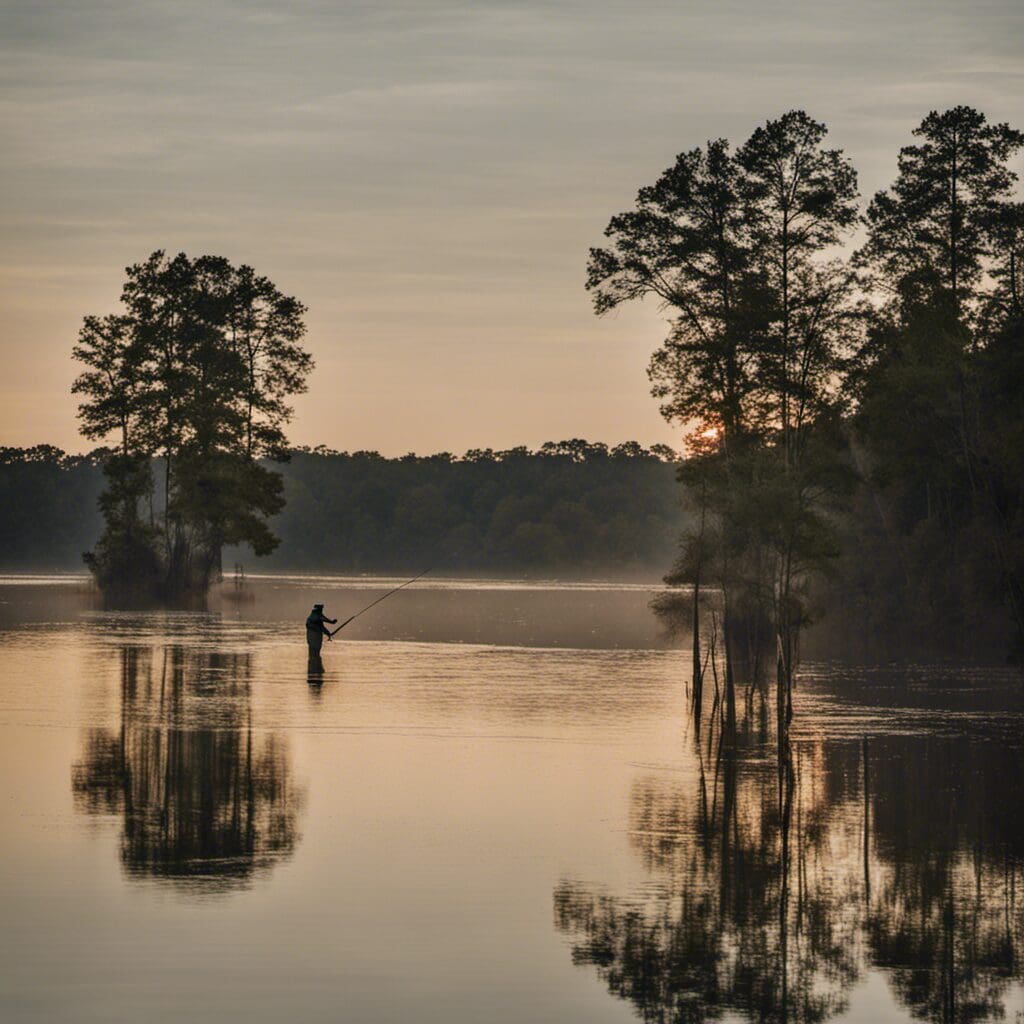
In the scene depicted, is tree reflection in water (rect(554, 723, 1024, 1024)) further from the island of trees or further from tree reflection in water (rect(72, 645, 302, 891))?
the island of trees

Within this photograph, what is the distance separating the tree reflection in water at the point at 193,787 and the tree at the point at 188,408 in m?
61.3

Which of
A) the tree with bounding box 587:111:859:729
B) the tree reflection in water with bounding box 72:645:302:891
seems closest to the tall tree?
the tree with bounding box 587:111:859:729

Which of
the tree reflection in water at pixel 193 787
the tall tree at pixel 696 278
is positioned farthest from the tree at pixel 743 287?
the tree reflection in water at pixel 193 787

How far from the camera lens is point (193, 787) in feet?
107

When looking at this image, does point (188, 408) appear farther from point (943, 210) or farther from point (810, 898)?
point (810, 898)

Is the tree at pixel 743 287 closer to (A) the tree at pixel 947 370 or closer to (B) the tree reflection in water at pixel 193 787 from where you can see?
(A) the tree at pixel 947 370

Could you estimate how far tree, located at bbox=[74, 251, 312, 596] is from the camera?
111250 mm

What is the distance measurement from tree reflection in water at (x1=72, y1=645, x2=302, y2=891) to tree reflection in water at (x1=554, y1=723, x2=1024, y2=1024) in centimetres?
534

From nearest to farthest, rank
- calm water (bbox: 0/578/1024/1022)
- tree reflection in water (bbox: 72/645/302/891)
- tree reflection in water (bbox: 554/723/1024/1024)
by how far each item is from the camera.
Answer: calm water (bbox: 0/578/1024/1022) < tree reflection in water (bbox: 554/723/1024/1024) < tree reflection in water (bbox: 72/645/302/891)

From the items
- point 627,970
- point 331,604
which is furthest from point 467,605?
point 627,970

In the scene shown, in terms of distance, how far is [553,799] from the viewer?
32656mm

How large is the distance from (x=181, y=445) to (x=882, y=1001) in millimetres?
95933

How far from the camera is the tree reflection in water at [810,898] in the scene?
20.4m

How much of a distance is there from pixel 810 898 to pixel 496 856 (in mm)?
5029
